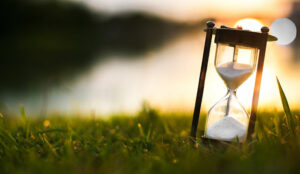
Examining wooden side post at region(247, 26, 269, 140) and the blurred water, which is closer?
wooden side post at region(247, 26, 269, 140)

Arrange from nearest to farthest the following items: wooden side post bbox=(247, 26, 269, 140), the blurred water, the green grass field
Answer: the green grass field
wooden side post bbox=(247, 26, 269, 140)
the blurred water

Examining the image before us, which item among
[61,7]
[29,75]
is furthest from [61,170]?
[61,7]

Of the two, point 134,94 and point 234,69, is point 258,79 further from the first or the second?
point 134,94

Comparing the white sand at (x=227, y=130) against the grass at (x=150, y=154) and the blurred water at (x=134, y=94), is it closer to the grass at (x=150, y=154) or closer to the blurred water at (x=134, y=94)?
the grass at (x=150, y=154)

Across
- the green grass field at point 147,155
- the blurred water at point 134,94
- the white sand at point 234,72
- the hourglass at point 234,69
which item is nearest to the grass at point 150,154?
the green grass field at point 147,155

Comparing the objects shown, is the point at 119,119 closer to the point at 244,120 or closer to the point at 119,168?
the point at 244,120

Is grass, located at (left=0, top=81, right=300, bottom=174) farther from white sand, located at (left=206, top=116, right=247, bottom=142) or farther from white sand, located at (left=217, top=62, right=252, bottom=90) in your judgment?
white sand, located at (left=217, top=62, right=252, bottom=90)

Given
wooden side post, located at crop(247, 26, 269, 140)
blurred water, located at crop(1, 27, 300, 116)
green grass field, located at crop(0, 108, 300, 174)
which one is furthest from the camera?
blurred water, located at crop(1, 27, 300, 116)

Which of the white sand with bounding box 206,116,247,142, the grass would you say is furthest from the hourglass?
the grass
